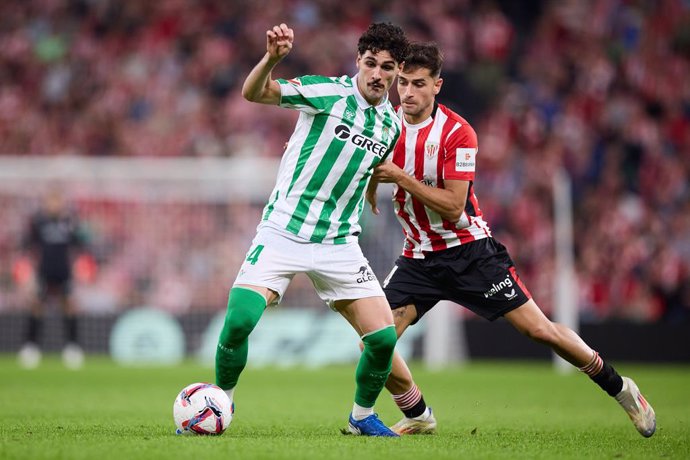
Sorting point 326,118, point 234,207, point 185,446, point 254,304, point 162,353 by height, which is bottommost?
point 162,353

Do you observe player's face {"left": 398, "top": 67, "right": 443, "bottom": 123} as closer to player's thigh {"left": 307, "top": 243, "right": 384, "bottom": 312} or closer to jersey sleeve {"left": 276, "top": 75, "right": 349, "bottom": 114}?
jersey sleeve {"left": 276, "top": 75, "right": 349, "bottom": 114}

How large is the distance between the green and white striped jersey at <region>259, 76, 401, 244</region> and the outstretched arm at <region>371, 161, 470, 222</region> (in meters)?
0.12

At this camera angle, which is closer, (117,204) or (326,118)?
(326,118)

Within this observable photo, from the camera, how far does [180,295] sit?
58.5 feet

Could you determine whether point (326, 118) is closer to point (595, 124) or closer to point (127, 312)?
point (127, 312)

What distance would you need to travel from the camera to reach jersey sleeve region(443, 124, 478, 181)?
7.24 m

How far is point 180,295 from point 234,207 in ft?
5.92

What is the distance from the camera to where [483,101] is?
66.7 ft

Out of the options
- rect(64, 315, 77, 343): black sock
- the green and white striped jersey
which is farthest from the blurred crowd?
the green and white striped jersey

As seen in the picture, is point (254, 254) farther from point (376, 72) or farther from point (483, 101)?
point (483, 101)

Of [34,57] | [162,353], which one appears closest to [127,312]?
[162,353]

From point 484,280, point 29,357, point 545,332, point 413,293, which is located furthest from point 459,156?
point 29,357

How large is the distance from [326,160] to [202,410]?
5.70ft

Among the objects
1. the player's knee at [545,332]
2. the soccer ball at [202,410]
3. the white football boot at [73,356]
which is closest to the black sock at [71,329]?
the white football boot at [73,356]
